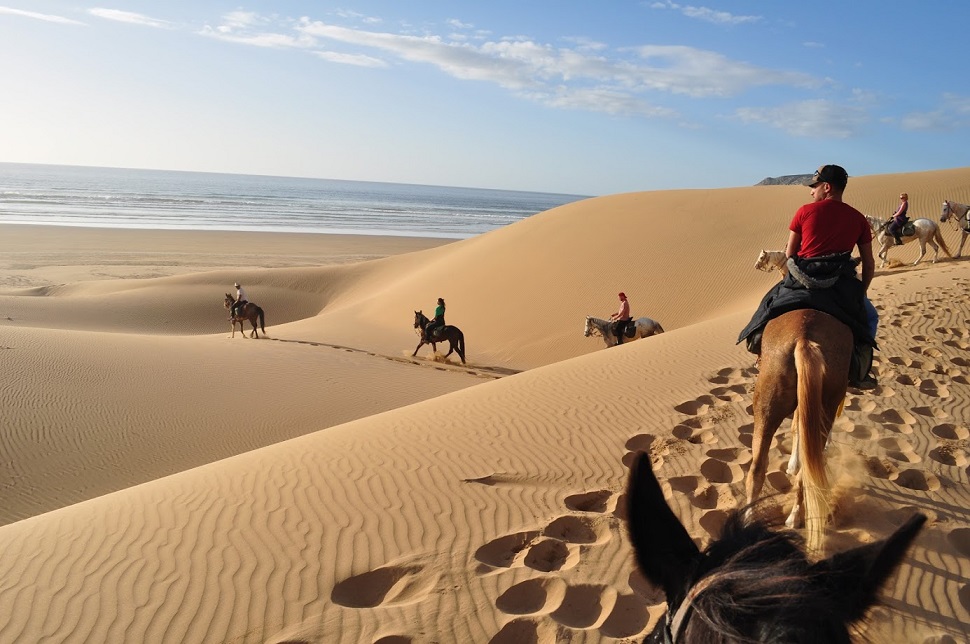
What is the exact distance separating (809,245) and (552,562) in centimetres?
329

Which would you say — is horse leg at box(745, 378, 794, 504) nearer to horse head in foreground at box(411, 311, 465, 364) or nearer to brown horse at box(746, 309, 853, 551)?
brown horse at box(746, 309, 853, 551)

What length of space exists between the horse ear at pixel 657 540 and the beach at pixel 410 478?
45cm

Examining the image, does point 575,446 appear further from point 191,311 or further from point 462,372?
point 191,311

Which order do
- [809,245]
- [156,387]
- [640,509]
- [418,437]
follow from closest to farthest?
[640,509], [809,245], [418,437], [156,387]

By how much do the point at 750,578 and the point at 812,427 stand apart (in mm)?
3398

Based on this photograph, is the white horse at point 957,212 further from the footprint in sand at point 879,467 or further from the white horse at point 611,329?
the footprint in sand at point 879,467

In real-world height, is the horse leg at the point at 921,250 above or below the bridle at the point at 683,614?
above

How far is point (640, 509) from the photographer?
1.83 metres

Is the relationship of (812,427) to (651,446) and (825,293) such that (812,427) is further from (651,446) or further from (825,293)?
(651,446)

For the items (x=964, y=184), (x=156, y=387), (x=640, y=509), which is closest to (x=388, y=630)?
(x=640, y=509)

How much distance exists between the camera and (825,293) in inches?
195

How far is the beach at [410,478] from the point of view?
13.4 ft

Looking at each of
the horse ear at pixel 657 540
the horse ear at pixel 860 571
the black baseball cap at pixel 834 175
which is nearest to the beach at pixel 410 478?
the horse ear at pixel 860 571

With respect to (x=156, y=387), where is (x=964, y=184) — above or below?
above
